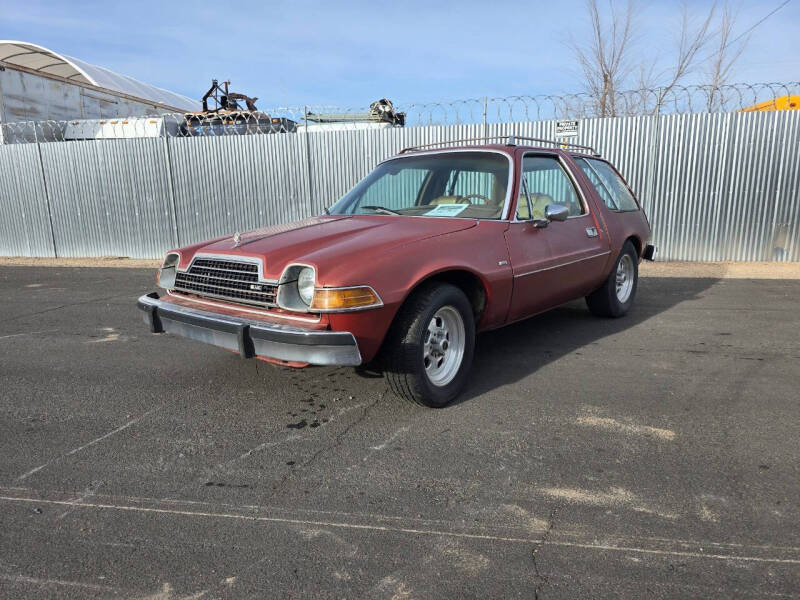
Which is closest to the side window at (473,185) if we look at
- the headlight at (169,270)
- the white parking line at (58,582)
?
the headlight at (169,270)

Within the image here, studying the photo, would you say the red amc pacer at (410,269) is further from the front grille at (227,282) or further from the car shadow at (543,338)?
the car shadow at (543,338)

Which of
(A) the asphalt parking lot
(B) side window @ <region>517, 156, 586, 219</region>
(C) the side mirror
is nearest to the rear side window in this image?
(B) side window @ <region>517, 156, 586, 219</region>

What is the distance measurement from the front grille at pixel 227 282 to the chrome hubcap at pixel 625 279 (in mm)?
4040

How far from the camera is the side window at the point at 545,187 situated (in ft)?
14.5

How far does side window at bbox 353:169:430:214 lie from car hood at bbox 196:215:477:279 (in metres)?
0.33

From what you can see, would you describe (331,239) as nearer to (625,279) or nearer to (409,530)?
(409,530)

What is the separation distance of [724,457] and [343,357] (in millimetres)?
2070

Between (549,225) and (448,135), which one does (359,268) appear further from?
(448,135)

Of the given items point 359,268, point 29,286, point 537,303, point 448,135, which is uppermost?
point 448,135

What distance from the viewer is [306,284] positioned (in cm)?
318

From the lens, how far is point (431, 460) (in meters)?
2.93

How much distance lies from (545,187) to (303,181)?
798 centimetres

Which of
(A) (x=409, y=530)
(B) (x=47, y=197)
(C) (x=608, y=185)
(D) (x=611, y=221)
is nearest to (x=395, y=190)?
(D) (x=611, y=221)

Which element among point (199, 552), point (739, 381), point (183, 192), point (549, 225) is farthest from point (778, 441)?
point (183, 192)
